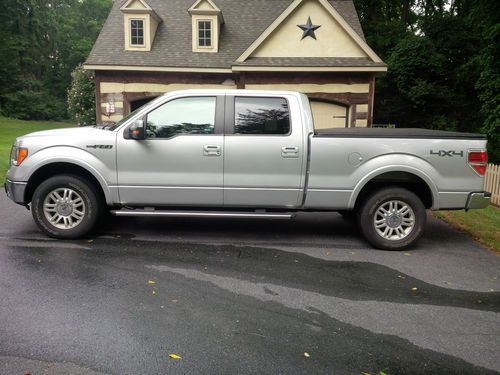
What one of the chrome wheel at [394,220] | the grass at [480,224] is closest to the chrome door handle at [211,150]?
the chrome wheel at [394,220]

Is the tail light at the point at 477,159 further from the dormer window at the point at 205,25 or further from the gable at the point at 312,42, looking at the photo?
the dormer window at the point at 205,25

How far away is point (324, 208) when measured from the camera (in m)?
5.88

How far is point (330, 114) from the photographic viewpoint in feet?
49.6

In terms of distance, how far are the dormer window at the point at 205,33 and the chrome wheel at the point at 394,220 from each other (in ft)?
39.6

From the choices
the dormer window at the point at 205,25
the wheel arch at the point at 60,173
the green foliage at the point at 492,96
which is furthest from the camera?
the green foliage at the point at 492,96

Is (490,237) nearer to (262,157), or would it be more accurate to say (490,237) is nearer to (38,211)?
(262,157)

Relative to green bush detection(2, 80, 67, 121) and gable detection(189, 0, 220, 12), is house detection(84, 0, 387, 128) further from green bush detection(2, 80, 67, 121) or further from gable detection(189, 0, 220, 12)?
green bush detection(2, 80, 67, 121)

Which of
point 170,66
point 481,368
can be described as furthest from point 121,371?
point 170,66

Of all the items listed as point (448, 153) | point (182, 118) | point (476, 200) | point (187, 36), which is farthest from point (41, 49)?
point (476, 200)

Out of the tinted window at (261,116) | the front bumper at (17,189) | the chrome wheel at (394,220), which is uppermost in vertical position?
the tinted window at (261,116)

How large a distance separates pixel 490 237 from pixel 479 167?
1678mm

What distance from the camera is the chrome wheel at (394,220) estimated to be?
229 inches

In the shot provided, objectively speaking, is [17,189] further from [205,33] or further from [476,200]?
[205,33]

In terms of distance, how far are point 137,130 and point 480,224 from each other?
19.7 feet
